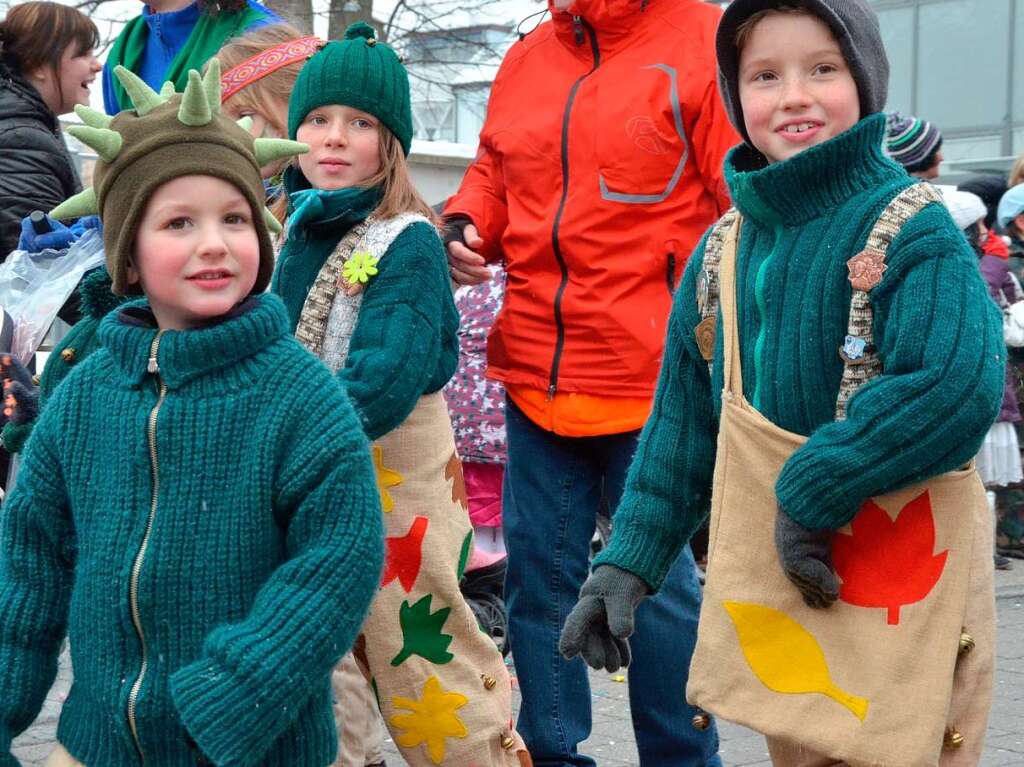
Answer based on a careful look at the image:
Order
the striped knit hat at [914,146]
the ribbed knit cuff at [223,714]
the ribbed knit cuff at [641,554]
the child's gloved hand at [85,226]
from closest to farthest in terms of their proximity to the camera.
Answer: the ribbed knit cuff at [223,714]
the ribbed knit cuff at [641,554]
the child's gloved hand at [85,226]
the striped knit hat at [914,146]

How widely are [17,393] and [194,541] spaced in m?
1.53

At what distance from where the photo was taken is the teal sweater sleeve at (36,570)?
274cm

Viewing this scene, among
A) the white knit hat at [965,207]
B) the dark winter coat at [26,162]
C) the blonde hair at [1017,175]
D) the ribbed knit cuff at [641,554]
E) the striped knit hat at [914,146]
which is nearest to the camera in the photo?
the ribbed knit cuff at [641,554]

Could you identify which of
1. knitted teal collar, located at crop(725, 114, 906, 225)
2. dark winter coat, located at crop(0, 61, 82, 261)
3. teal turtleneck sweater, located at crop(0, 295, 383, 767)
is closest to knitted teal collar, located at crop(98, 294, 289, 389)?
teal turtleneck sweater, located at crop(0, 295, 383, 767)

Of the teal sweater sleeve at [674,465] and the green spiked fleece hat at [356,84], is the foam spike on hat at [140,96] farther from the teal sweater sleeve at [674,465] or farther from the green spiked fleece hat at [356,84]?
the green spiked fleece hat at [356,84]

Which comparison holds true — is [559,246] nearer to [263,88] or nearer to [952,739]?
[263,88]

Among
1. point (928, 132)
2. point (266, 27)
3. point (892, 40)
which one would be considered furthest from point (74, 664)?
point (892, 40)

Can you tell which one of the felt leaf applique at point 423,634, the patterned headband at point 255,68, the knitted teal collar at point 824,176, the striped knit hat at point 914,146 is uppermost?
the patterned headband at point 255,68

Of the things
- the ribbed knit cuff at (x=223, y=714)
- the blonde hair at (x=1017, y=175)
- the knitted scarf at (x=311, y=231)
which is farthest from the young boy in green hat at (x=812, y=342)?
the blonde hair at (x=1017, y=175)

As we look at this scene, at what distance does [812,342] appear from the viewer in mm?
2963

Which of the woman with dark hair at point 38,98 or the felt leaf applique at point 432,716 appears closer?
the felt leaf applique at point 432,716

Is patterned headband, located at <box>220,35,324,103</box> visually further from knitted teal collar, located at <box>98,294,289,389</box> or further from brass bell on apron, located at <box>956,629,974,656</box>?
brass bell on apron, located at <box>956,629,974,656</box>

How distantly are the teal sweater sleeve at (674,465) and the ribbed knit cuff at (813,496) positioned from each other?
19.0 inches

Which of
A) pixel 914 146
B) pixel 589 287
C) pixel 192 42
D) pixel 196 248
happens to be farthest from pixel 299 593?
pixel 914 146
